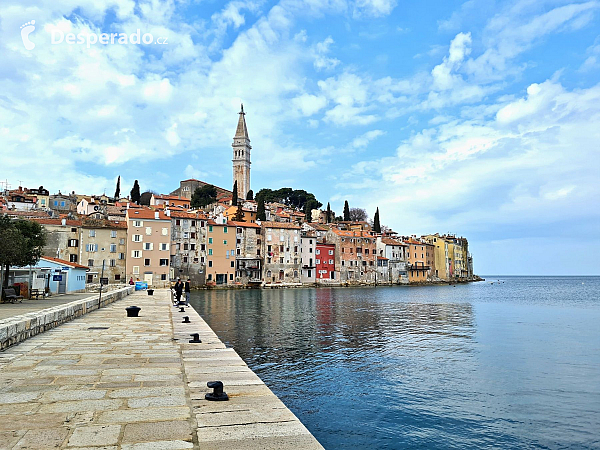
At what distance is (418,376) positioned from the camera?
588 inches

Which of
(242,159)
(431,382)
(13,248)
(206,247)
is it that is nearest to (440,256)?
(242,159)

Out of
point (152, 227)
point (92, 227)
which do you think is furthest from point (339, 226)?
point (92, 227)

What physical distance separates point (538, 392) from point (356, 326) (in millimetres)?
15304

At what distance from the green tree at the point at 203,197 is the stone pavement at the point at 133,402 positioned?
11613cm

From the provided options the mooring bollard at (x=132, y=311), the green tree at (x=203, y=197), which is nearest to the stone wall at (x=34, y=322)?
the mooring bollard at (x=132, y=311)

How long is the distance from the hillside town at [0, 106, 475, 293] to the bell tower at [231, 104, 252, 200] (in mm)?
13379

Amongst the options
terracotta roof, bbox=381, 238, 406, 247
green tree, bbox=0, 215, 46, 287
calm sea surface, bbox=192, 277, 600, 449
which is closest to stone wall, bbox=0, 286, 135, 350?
calm sea surface, bbox=192, 277, 600, 449

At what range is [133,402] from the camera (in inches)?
249

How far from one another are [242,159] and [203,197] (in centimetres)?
2751

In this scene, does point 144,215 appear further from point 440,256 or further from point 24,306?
point 440,256

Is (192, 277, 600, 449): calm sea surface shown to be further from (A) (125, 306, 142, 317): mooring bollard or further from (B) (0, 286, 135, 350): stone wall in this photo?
(B) (0, 286, 135, 350): stone wall

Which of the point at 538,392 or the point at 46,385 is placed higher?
the point at 46,385

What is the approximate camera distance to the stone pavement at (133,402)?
4926 mm

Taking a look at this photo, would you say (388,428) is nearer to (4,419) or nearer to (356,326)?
(4,419)
